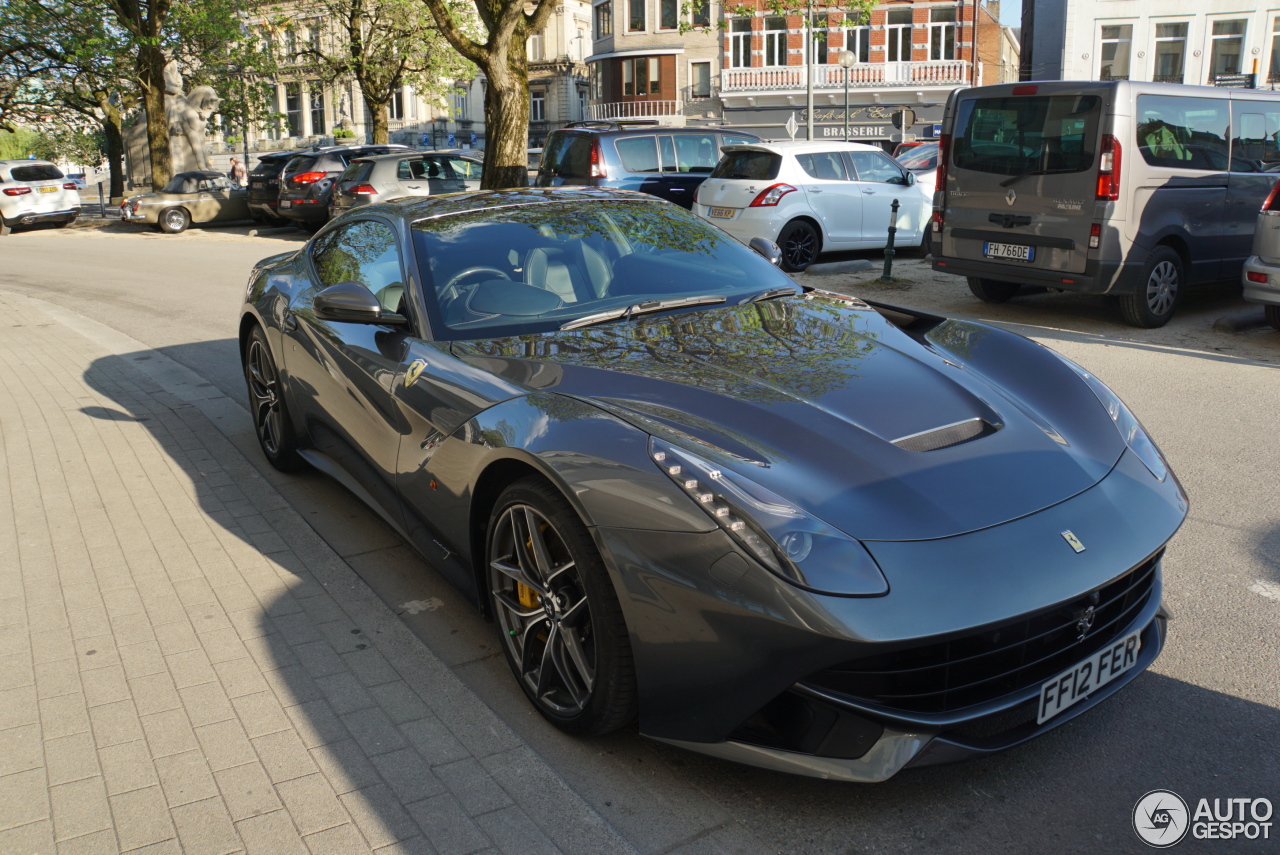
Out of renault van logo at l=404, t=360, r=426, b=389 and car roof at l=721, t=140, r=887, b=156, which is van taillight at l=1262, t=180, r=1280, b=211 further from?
renault van logo at l=404, t=360, r=426, b=389

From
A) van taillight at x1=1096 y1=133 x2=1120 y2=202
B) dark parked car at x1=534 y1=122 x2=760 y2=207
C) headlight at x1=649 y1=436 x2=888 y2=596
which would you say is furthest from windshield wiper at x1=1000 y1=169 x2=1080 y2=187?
headlight at x1=649 y1=436 x2=888 y2=596

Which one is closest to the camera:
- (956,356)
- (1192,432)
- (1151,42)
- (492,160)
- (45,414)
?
(956,356)

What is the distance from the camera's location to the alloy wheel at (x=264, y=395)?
5367mm

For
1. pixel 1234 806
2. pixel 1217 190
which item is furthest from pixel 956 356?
pixel 1217 190

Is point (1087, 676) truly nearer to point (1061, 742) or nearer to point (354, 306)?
point (1061, 742)

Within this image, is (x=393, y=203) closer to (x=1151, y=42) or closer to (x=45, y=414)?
(x=45, y=414)

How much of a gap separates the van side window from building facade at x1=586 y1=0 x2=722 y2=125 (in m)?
44.6

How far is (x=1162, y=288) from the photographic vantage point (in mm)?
9258

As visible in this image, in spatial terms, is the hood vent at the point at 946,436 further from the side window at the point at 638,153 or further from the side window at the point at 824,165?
the side window at the point at 638,153

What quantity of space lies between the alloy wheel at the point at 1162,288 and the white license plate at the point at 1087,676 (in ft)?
24.0

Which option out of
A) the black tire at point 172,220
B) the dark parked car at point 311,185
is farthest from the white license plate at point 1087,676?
the black tire at point 172,220

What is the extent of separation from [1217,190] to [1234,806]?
8302mm

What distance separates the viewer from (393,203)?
473 centimetres

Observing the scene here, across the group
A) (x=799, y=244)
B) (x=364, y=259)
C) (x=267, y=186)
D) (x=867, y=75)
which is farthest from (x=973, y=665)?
(x=867, y=75)
